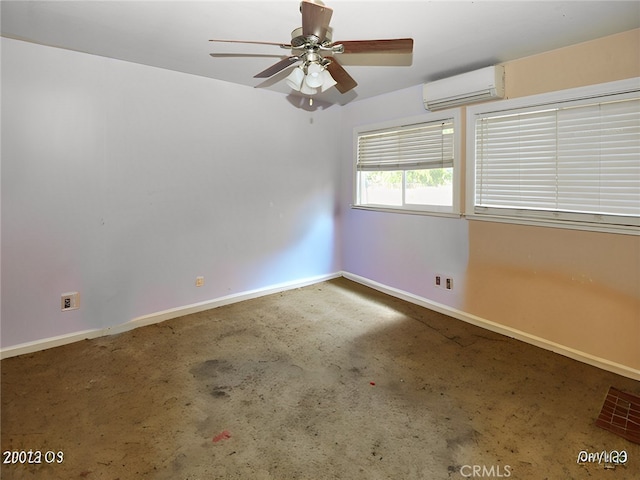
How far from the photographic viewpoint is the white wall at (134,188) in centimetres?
264

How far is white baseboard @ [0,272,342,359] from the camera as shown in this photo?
270 cm

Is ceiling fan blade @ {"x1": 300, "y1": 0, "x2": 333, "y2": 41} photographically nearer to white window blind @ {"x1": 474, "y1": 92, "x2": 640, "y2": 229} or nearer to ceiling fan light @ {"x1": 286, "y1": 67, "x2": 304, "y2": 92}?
ceiling fan light @ {"x1": 286, "y1": 67, "x2": 304, "y2": 92}

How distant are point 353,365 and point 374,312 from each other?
42.9 inches

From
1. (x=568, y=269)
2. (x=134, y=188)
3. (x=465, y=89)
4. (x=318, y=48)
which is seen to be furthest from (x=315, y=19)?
(x=568, y=269)

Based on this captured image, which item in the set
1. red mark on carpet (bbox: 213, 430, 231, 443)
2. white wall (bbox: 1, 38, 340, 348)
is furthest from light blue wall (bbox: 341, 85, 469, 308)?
red mark on carpet (bbox: 213, 430, 231, 443)

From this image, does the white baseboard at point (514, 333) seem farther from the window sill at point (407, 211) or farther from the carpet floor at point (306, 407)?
the window sill at point (407, 211)

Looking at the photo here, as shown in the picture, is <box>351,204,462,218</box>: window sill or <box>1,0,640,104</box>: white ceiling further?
<box>351,204,462,218</box>: window sill

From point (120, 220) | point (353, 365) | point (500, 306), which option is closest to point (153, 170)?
point (120, 220)

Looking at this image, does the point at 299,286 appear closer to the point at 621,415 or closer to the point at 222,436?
the point at 222,436

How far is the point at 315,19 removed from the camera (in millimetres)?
1609

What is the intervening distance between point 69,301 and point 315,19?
9.46 feet

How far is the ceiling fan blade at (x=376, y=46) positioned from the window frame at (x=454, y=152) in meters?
1.67

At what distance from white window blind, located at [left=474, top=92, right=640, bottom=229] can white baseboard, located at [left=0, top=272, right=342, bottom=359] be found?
2.36 metres

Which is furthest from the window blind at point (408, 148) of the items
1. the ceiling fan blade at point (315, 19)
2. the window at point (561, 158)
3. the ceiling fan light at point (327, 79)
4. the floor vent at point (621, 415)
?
the floor vent at point (621, 415)
